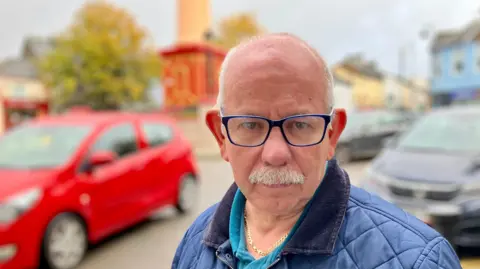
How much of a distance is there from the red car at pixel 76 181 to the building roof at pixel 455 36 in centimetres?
3243

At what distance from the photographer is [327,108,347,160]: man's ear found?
51.9 inches

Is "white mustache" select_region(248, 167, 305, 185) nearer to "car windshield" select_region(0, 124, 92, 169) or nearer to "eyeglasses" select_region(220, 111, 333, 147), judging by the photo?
"eyeglasses" select_region(220, 111, 333, 147)

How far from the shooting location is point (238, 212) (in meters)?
1.49

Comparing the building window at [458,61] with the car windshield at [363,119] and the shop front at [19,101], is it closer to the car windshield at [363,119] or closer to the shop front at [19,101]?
the car windshield at [363,119]

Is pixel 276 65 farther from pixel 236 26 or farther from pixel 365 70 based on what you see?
pixel 365 70

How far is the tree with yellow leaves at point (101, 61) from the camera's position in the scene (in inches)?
1159

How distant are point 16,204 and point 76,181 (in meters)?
0.78

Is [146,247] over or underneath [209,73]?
underneath

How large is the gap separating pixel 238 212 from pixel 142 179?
15.4 feet

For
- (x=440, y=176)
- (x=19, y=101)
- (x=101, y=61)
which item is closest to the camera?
(x=440, y=176)

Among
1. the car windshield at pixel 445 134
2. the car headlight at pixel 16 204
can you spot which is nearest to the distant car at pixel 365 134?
the car windshield at pixel 445 134

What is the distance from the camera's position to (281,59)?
120 centimetres

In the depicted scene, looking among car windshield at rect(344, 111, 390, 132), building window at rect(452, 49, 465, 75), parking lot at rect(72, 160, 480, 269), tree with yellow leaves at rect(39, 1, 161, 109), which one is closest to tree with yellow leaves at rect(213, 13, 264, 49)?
tree with yellow leaves at rect(39, 1, 161, 109)

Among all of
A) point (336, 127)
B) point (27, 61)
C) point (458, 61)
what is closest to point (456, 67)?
point (458, 61)
